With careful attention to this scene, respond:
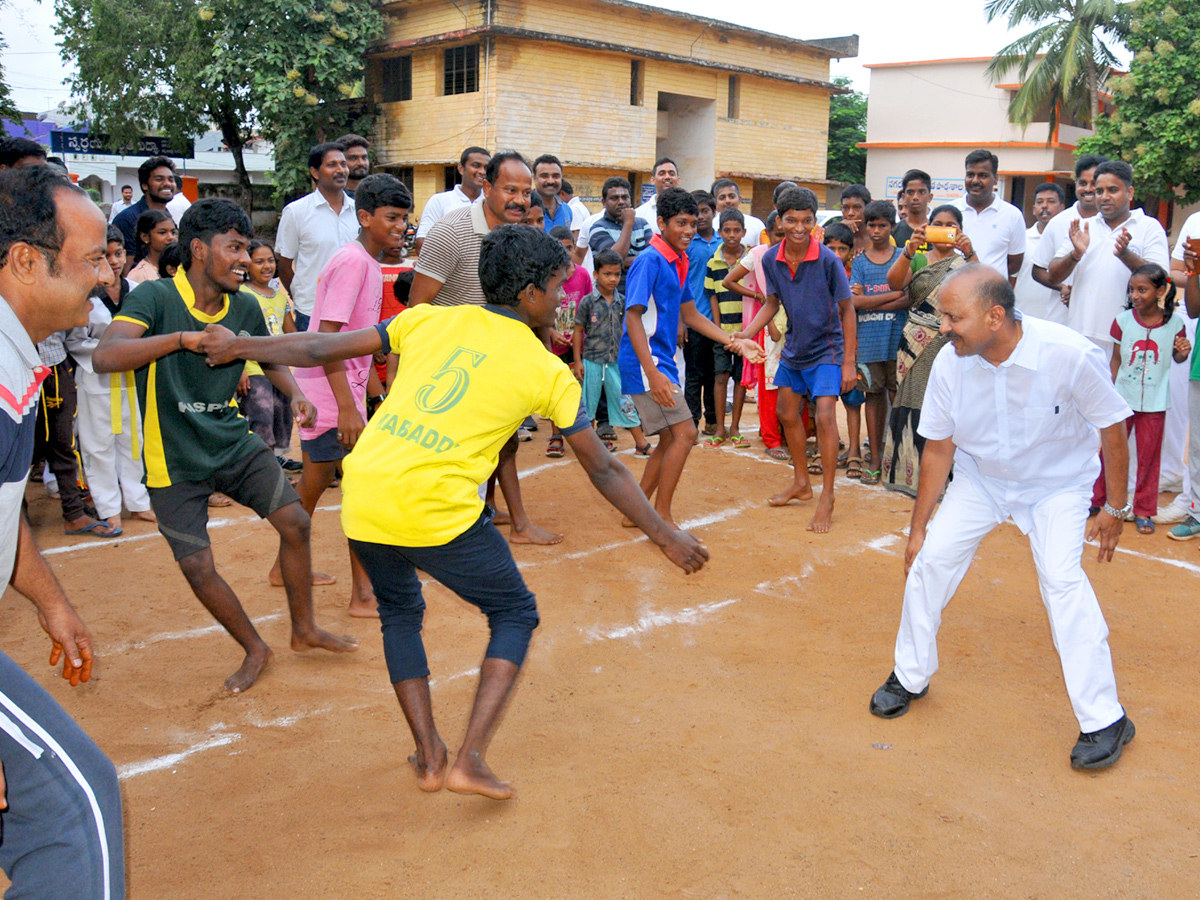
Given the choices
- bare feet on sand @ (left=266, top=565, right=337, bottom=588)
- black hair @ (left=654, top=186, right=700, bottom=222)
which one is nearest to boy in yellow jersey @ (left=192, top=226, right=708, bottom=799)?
bare feet on sand @ (left=266, top=565, right=337, bottom=588)

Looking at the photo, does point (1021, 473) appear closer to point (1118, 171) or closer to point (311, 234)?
point (1118, 171)

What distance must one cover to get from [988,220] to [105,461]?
652cm

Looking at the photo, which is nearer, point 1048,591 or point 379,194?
point 1048,591

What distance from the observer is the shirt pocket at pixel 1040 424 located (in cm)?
378

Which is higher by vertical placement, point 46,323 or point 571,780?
point 46,323

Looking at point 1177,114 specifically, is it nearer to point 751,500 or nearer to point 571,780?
point 751,500

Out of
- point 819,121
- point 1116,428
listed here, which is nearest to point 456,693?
point 1116,428

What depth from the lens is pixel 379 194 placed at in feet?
15.7

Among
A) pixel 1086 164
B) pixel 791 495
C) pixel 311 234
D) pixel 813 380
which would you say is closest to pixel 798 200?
pixel 813 380

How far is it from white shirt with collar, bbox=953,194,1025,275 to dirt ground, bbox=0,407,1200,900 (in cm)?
255

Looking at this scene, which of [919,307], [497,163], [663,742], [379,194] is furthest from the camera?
[919,307]

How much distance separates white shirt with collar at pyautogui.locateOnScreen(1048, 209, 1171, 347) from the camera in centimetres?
683

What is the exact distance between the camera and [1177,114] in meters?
25.5

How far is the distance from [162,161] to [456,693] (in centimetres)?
544
